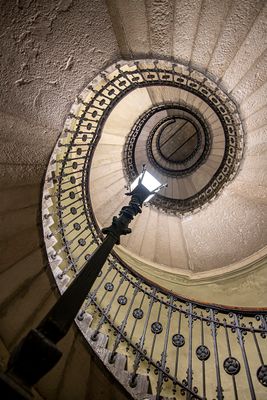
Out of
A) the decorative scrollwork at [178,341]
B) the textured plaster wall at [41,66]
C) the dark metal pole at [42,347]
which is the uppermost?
the textured plaster wall at [41,66]

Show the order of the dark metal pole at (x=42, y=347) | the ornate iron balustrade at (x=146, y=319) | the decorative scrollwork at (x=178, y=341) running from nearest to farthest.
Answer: the dark metal pole at (x=42, y=347), the ornate iron balustrade at (x=146, y=319), the decorative scrollwork at (x=178, y=341)

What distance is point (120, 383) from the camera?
9.21 feet

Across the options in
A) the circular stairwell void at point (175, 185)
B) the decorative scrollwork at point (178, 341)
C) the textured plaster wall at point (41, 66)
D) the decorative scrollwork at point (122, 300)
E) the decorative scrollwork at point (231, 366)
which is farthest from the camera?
the circular stairwell void at point (175, 185)

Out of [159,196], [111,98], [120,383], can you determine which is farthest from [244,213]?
[120,383]

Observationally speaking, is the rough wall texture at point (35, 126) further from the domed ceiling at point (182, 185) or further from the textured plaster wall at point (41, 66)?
the domed ceiling at point (182, 185)

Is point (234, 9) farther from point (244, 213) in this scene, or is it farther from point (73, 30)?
point (244, 213)

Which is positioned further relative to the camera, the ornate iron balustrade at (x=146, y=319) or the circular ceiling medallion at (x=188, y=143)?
the circular ceiling medallion at (x=188, y=143)

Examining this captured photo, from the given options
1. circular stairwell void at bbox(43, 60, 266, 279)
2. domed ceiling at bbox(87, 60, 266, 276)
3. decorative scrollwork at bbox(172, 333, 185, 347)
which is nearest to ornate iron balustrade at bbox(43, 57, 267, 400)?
decorative scrollwork at bbox(172, 333, 185, 347)

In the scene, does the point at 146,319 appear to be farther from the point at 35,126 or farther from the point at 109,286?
the point at 35,126

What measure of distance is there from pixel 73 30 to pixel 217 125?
4.56 meters

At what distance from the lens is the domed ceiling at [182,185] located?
18.3 feet

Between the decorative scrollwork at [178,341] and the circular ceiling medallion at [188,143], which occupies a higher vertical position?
the circular ceiling medallion at [188,143]

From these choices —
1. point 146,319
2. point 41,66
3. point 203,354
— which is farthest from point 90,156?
point 203,354

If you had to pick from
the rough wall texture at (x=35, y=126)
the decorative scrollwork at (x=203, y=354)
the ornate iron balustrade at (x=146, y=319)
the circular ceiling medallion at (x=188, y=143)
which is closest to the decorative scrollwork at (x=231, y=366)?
the ornate iron balustrade at (x=146, y=319)
